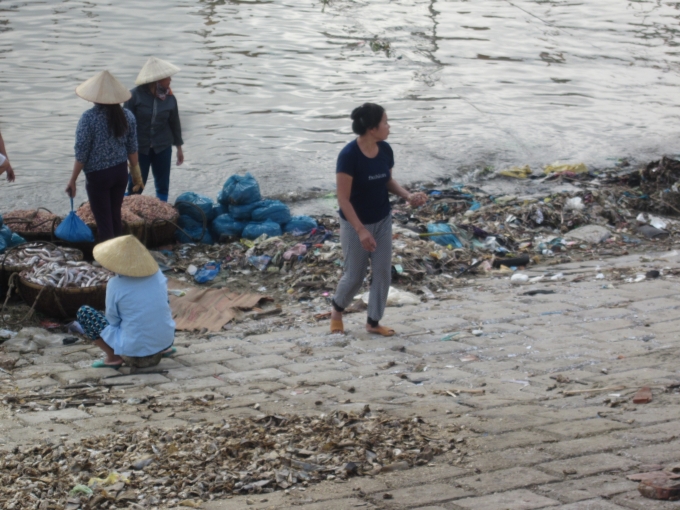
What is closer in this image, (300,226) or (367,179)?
(367,179)

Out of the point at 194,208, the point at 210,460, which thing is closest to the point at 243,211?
the point at 194,208

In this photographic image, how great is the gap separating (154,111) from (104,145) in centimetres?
157

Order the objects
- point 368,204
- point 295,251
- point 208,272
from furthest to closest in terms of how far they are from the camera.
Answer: point 295,251
point 208,272
point 368,204

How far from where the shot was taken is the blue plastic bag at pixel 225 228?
9680 mm

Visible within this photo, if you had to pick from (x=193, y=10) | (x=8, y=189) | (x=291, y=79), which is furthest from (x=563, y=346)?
(x=193, y=10)

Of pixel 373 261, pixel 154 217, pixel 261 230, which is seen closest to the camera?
pixel 373 261

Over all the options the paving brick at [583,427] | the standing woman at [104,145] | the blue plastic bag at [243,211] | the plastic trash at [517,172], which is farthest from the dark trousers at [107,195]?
the plastic trash at [517,172]

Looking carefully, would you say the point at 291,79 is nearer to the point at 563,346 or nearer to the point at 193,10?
the point at 193,10

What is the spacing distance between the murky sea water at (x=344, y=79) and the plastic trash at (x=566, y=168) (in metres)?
0.75

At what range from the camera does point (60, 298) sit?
23.7 feet

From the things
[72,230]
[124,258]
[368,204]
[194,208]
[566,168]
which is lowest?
[566,168]

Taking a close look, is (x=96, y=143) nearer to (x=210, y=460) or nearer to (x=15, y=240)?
(x=15, y=240)

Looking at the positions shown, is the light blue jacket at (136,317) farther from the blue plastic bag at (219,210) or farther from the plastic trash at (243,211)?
the blue plastic bag at (219,210)

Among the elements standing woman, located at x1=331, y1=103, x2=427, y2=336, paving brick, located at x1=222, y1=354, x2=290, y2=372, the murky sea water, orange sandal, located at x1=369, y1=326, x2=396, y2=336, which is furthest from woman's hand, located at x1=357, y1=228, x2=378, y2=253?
the murky sea water
